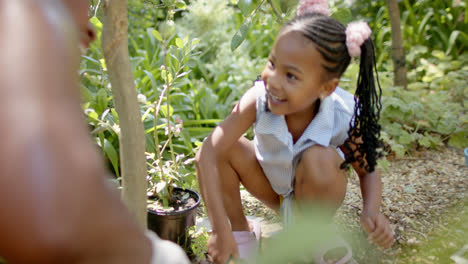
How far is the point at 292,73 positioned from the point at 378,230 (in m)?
0.61

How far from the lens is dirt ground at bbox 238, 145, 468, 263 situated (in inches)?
70.0

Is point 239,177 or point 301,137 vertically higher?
point 301,137

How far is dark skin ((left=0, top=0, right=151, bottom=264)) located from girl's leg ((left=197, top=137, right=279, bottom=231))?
4.51 feet

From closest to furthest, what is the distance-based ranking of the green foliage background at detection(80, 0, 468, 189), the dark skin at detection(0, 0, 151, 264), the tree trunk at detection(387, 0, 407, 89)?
the dark skin at detection(0, 0, 151, 264), the green foliage background at detection(80, 0, 468, 189), the tree trunk at detection(387, 0, 407, 89)

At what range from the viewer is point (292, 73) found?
147cm

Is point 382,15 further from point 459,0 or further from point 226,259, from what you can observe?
point 226,259

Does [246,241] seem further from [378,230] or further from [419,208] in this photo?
[419,208]

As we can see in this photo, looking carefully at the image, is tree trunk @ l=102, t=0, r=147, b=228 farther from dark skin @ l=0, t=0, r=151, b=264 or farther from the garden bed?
the garden bed

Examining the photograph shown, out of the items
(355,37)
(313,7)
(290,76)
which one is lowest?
(290,76)

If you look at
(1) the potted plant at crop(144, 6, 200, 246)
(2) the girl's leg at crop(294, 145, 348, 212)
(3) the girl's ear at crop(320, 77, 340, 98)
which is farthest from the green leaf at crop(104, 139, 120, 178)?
(3) the girl's ear at crop(320, 77, 340, 98)

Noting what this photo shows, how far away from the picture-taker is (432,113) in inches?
115

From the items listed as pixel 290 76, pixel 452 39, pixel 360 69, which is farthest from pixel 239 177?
pixel 452 39

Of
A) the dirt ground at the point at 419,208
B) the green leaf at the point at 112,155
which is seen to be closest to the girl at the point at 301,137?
the dirt ground at the point at 419,208

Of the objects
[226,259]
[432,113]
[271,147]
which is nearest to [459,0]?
[432,113]
